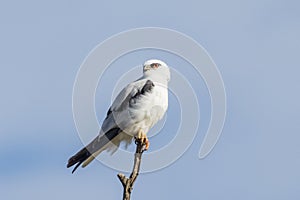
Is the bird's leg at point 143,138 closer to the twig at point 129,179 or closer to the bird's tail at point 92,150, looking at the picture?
the bird's tail at point 92,150

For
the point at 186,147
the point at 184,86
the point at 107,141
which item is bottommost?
the point at 186,147

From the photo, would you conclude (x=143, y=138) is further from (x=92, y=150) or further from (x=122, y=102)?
(x=92, y=150)

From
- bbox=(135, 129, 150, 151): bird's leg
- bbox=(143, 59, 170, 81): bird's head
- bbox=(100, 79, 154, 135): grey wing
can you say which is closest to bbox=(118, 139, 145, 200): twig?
bbox=(135, 129, 150, 151): bird's leg

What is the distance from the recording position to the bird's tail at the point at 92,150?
10.8m

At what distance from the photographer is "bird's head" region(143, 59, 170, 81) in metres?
12.3

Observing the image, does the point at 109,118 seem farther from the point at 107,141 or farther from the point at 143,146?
the point at 143,146

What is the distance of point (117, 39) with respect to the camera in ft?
36.1

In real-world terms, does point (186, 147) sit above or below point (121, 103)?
below

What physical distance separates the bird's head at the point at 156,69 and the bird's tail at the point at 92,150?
3.98 feet

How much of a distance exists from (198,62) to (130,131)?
172 cm

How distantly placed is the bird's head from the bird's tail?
121 centimetres

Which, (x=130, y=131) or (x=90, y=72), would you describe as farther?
(x=130, y=131)

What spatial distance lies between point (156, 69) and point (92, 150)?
208 cm

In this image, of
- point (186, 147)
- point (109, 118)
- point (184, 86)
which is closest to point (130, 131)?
point (109, 118)
